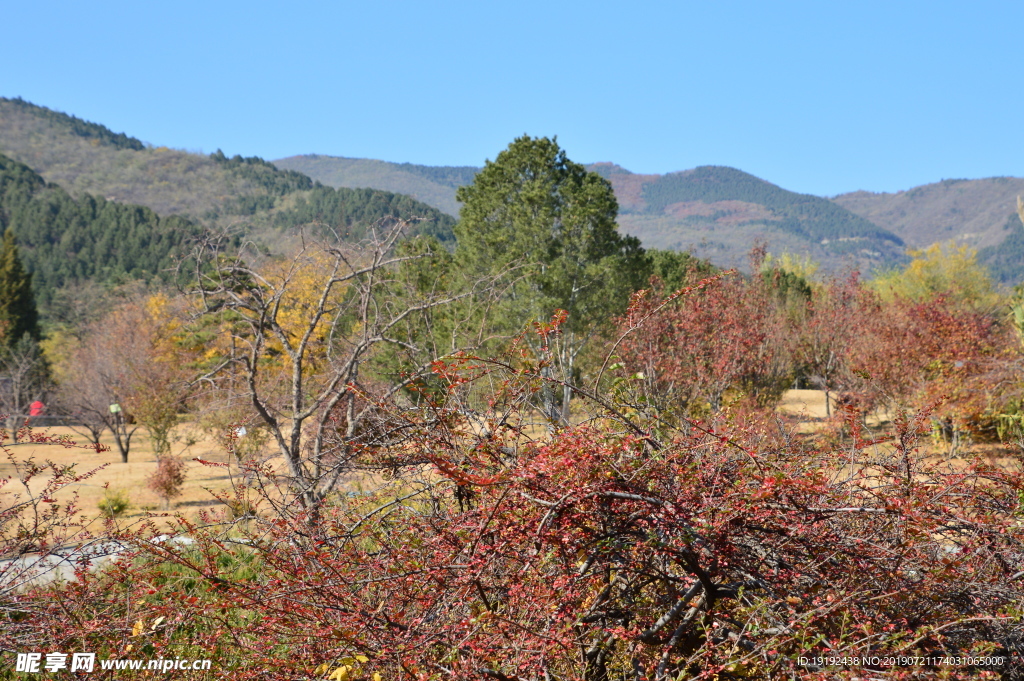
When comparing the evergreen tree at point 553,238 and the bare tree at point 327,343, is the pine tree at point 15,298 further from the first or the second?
the bare tree at point 327,343

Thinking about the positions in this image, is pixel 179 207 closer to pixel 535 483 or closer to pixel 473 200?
pixel 473 200

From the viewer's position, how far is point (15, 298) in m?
38.7

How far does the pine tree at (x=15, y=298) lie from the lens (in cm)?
3759

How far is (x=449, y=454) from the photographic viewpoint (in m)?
2.76

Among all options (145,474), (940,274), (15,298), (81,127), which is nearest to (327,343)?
(145,474)

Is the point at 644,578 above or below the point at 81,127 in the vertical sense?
below

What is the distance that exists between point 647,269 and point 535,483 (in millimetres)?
16147

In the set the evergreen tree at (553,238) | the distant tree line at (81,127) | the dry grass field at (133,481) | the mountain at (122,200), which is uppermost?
the distant tree line at (81,127)

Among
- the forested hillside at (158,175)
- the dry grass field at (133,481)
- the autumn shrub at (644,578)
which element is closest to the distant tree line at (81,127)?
the forested hillside at (158,175)

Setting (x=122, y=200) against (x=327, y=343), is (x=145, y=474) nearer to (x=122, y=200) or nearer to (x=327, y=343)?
(x=327, y=343)

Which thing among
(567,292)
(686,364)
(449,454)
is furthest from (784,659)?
(567,292)

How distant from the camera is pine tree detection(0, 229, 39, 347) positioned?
1480 inches

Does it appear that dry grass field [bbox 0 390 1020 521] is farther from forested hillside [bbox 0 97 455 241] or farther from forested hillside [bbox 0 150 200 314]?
forested hillside [bbox 0 97 455 241]

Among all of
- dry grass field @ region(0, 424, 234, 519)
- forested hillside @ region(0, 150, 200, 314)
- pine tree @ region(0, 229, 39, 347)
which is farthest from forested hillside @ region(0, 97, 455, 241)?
dry grass field @ region(0, 424, 234, 519)
